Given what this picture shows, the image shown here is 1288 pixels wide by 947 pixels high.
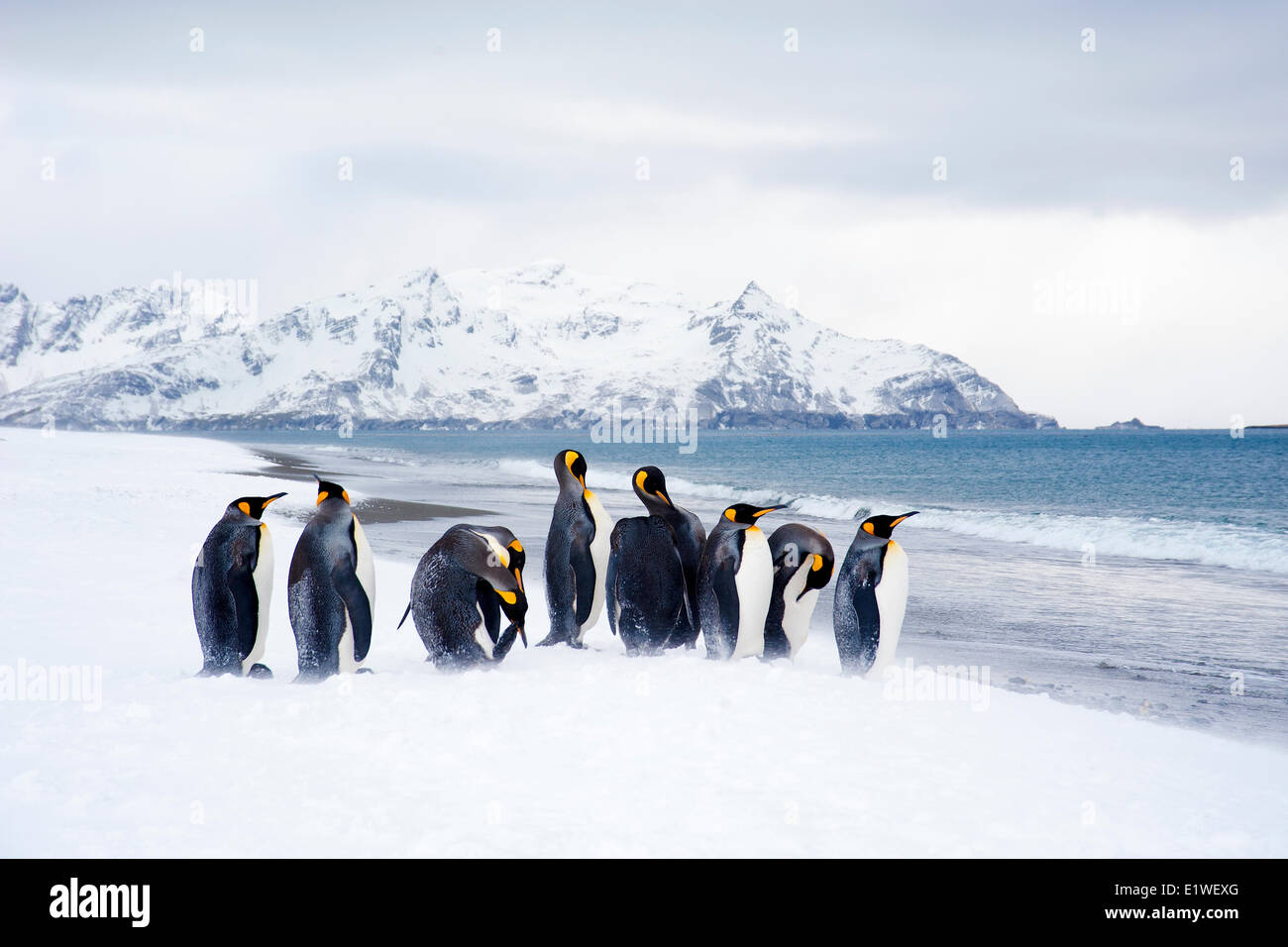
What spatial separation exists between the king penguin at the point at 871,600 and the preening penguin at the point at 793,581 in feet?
0.70

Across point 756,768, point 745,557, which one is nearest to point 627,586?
point 745,557

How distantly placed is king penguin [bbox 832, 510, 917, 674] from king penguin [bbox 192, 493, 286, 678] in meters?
3.85

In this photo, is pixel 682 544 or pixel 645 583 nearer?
pixel 645 583

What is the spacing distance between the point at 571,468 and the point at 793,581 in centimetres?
195

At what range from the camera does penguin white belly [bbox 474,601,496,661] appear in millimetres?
6012

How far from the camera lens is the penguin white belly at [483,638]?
601 centimetres

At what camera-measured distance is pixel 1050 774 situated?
404cm

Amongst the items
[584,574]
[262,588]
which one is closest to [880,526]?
[584,574]

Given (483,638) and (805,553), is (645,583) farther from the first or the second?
(483,638)

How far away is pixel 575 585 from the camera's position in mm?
7266

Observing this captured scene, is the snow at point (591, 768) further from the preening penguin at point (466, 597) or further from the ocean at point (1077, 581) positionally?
the ocean at point (1077, 581)

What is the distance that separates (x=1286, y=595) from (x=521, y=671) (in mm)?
10570

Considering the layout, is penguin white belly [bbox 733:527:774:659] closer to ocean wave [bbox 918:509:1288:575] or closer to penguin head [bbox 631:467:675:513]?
penguin head [bbox 631:467:675:513]
